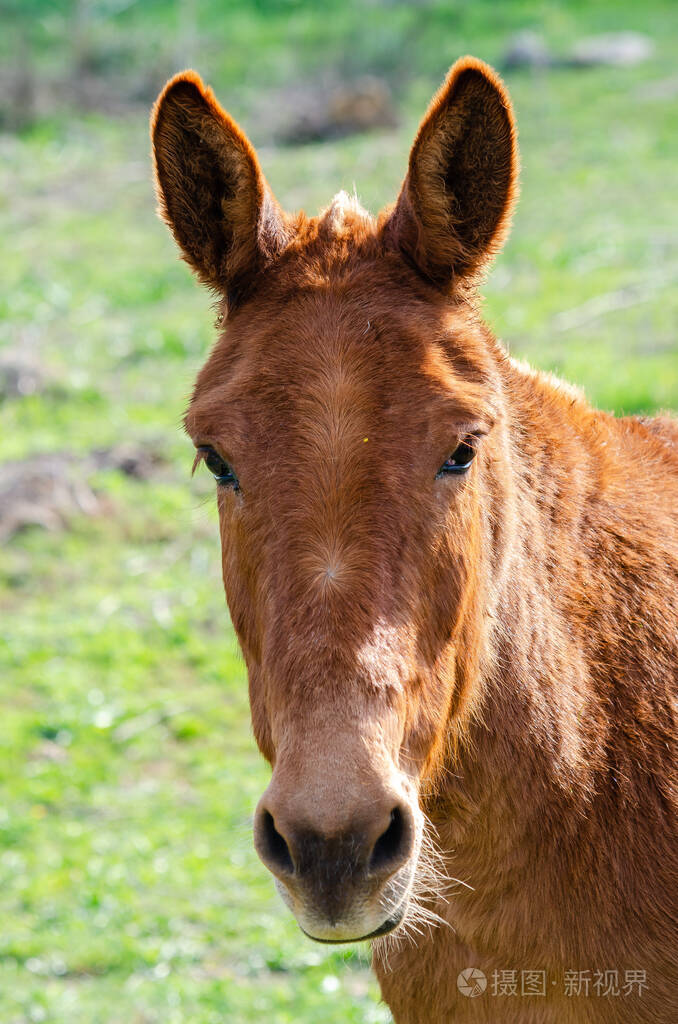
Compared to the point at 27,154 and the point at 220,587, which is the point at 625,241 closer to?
the point at 220,587

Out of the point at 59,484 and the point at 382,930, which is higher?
the point at 382,930

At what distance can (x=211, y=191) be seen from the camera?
10.4 ft

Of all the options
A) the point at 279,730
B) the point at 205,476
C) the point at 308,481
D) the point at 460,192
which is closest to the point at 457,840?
the point at 279,730

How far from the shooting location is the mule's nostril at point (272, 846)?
2.33 meters

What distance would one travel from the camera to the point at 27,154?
18.3 meters

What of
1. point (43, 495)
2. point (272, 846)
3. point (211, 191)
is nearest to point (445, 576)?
point (272, 846)

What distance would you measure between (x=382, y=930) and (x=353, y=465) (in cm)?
102

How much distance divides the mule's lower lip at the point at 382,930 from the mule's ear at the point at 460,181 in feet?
5.24

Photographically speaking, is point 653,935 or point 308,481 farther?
point 653,935

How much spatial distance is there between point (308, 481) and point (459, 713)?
0.73m

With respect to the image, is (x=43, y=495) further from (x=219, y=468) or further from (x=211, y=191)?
(x=219, y=468)

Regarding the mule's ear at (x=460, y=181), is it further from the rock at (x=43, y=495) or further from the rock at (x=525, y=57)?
the rock at (x=525, y=57)

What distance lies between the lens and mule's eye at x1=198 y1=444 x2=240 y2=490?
2.88 m

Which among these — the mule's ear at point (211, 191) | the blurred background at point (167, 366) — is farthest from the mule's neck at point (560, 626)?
the blurred background at point (167, 366)
